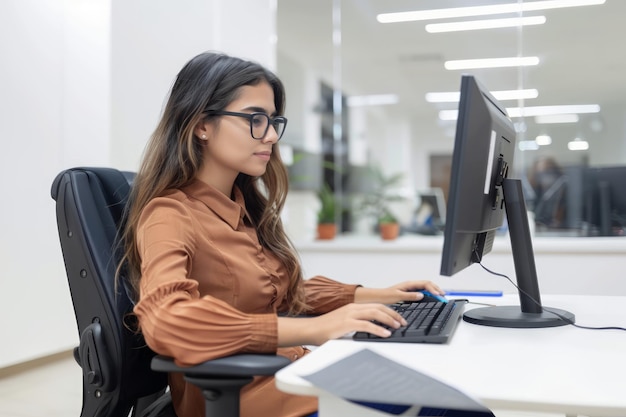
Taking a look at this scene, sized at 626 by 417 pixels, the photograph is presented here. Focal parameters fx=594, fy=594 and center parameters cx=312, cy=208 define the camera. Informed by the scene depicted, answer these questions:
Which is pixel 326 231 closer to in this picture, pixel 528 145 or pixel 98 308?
pixel 528 145

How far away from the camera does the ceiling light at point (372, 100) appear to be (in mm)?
5750

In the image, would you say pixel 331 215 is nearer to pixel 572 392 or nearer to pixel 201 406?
pixel 201 406

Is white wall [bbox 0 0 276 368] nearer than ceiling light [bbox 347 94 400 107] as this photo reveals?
Yes

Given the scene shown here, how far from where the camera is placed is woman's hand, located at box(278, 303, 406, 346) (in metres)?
1.03

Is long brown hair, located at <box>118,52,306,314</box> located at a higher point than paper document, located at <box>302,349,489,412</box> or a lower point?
higher

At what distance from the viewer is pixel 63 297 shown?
11.7 ft

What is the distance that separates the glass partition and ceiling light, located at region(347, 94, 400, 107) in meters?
0.01

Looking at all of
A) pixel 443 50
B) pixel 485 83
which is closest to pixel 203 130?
pixel 485 83

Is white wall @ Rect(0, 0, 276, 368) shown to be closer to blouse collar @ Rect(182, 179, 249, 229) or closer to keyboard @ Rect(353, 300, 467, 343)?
blouse collar @ Rect(182, 179, 249, 229)

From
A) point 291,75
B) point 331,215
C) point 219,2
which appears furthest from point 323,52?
point 331,215

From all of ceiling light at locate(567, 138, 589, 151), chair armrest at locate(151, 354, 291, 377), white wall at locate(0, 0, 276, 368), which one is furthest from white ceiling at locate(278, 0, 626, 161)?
chair armrest at locate(151, 354, 291, 377)

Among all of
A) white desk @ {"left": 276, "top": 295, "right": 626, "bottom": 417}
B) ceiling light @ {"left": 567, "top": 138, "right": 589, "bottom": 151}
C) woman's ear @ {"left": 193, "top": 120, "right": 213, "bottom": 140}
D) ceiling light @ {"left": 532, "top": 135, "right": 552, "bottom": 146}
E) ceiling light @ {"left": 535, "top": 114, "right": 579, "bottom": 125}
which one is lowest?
white desk @ {"left": 276, "top": 295, "right": 626, "bottom": 417}

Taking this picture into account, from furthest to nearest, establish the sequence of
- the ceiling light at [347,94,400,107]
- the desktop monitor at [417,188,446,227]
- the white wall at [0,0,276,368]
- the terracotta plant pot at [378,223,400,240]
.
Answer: the ceiling light at [347,94,400,107]
the desktop monitor at [417,188,446,227]
the terracotta plant pot at [378,223,400,240]
the white wall at [0,0,276,368]

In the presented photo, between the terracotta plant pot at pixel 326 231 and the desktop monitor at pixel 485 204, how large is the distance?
8.71ft
